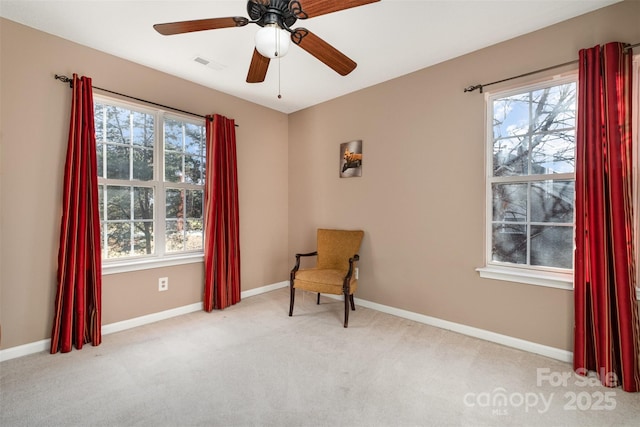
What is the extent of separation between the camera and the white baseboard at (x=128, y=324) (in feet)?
7.51

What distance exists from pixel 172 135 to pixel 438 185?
2.92 m

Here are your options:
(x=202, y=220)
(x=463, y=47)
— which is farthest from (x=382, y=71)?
(x=202, y=220)

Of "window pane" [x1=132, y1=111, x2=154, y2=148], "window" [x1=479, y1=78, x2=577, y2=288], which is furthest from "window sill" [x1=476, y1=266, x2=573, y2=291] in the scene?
"window pane" [x1=132, y1=111, x2=154, y2=148]

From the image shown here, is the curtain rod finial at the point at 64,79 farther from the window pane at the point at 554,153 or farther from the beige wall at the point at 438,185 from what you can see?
the window pane at the point at 554,153

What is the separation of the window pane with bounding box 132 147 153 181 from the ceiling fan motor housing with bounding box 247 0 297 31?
208cm

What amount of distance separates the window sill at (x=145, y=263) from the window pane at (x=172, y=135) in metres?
1.22

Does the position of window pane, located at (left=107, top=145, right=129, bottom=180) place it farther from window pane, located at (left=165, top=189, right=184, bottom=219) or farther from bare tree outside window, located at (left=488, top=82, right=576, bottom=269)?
bare tree outside window, located at (left=488, top=82, right=576, bottom=269)

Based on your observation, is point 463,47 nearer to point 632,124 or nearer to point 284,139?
point 632,124

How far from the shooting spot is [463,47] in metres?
2.63

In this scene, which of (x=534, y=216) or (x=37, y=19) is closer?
(x=37, y=19)

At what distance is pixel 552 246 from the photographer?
2.41 metres

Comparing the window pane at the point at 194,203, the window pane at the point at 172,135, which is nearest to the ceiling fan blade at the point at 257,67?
the window pane at the point at 172,135

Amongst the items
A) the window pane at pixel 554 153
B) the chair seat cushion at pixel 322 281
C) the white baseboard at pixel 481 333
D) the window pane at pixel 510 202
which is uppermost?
the window pane at pixel 554 153

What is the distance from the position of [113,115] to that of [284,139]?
7.03 ft
